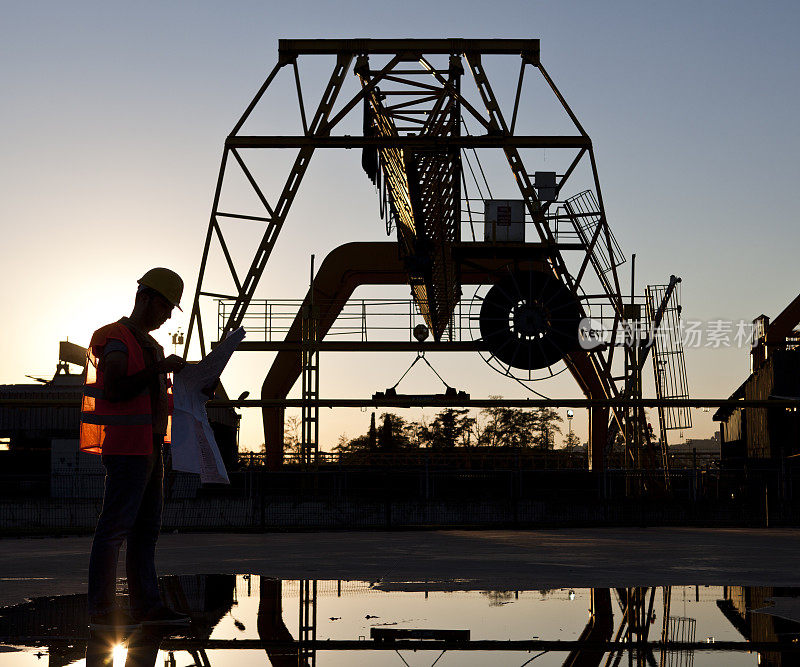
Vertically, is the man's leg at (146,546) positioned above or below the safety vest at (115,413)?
below

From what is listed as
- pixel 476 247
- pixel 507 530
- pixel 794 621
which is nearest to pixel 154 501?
pixel 794 621

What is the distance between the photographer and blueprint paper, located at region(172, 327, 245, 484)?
19.9 feet

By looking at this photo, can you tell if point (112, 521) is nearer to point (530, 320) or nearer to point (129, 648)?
point (129, 648)

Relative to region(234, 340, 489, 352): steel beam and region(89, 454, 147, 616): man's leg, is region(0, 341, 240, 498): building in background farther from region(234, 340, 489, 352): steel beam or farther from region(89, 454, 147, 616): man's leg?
region(89, 454, 147, 616): man's leg

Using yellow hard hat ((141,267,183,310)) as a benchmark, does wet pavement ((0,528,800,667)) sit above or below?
below

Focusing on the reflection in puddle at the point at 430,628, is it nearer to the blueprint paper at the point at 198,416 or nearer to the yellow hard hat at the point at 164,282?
the blueprint paper at the point at 198,416

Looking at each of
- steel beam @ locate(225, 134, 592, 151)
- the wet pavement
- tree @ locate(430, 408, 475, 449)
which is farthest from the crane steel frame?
tree @ locate(430, 408, 475, 449)

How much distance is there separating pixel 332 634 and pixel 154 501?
4.53ft

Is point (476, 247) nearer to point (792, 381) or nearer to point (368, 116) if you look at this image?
point (368, 116)

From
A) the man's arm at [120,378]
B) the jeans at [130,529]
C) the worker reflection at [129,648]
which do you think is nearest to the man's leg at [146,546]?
the jeans at [130,529]

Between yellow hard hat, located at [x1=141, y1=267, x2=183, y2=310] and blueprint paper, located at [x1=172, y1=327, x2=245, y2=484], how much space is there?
1.35 ft

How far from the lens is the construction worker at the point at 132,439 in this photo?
17.9 ft

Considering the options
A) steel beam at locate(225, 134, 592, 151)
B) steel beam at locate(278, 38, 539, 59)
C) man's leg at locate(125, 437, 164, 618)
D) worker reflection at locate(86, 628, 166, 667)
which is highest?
steel beam at locate(278, 38, 539, 59)

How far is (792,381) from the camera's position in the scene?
109 feet
